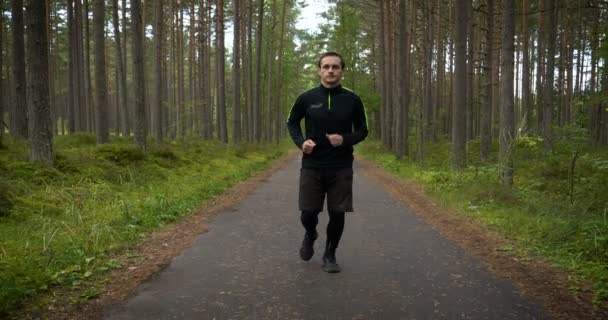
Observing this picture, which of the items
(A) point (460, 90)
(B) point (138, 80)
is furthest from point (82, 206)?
(A) point (460, 90)

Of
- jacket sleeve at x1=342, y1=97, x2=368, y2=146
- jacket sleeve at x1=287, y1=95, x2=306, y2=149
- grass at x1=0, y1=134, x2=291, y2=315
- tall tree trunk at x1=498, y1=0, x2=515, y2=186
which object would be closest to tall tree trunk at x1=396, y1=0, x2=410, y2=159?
grass at x1=0, y1=134, x2=291, y2=315

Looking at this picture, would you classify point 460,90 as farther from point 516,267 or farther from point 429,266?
point 429,266

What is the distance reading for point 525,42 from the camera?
23.2m

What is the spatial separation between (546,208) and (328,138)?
207 inches

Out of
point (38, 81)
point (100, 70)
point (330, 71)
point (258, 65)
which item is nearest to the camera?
point (330, 71)

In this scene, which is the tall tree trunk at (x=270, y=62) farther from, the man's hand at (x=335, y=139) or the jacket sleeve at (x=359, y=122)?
the man's hand at (x=335, y=139)

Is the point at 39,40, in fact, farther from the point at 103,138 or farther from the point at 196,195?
the point at 103,138

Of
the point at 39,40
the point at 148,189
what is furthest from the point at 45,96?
the point at 148,189

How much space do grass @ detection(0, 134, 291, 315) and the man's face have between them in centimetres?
308

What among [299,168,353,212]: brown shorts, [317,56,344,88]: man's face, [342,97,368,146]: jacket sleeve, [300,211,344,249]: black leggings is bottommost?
[300,211,344,249]: black leggings

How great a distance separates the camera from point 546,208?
795cm

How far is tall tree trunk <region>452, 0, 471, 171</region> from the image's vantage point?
14.3 m

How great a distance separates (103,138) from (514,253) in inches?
545

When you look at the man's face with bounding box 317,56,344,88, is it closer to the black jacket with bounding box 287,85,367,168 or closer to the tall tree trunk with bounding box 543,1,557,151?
the black jacket with bounding box 287,85,367,168
